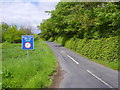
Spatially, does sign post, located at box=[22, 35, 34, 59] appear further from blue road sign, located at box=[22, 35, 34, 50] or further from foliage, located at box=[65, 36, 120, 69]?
foliage, located at box=[65, 36, 120, 69]

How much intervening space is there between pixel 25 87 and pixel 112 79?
494 centimetres

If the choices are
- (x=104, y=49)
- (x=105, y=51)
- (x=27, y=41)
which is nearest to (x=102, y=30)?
(x=104, y=49)

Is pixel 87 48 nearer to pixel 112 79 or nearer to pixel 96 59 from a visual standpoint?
pixel 96 59

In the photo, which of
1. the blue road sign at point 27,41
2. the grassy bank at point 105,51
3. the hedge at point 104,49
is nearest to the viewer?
the blue road sign at point 27,41

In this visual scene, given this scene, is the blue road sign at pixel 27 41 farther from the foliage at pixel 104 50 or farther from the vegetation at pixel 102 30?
the foliage at pixel 104 50

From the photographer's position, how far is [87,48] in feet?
53.3

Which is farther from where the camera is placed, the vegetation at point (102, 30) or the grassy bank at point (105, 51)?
the vegetation at point (102, 30)

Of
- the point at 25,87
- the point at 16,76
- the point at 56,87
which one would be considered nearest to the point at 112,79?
the point at 56,87

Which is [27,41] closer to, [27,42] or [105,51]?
[27,42]

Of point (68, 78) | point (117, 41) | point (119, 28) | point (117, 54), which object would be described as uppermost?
point (119, 28)

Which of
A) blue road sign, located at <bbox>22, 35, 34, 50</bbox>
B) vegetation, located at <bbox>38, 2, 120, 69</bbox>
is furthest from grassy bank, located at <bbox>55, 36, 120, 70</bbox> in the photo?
blue road sign, located at <bbox>22, 35, 34, 50</bbox>

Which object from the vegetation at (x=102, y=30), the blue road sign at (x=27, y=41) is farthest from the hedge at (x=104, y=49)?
the blue road sign at (x=27, y=41)

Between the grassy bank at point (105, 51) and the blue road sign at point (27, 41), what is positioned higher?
the blue road sign at point (27, 41)

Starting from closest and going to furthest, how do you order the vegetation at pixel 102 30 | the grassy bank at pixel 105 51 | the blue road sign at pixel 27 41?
the blue road sign at pixel 27 41 < the grassy bank at pixel 105 51 < the vegetation at pixel 102 30
